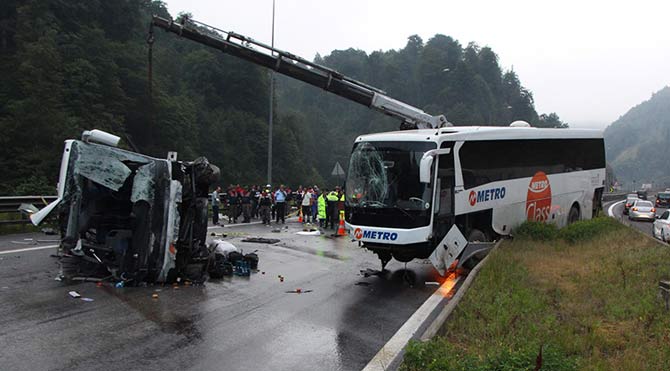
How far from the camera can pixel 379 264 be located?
13.7 metres

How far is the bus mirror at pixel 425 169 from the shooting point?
1092 centimetres

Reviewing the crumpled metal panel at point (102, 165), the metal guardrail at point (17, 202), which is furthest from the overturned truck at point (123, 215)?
the metal guardrail at point (17, 202)

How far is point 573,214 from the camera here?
1819 cm

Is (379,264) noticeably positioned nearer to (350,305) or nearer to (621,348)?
(350,305)

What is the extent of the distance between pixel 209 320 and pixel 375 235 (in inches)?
174

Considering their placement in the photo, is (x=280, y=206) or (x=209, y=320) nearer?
(x=209, y=320)

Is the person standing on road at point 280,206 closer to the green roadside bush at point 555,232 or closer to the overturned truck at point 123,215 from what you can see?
the green roadside bush at point 555,232

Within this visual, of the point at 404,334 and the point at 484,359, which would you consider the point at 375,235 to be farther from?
the point at 484,359

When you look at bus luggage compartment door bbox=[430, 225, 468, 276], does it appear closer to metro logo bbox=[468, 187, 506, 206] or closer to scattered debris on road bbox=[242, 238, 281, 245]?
metro logo bbox=[468, 187, 506, 206]

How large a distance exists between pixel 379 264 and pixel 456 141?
3.43 m

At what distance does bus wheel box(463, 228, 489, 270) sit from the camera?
40.8 feet

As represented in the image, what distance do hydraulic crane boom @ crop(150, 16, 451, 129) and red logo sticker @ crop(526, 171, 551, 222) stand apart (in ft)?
10.7

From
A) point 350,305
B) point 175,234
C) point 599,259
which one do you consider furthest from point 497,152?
point 175,234

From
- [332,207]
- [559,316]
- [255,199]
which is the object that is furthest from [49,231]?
[559,316]
